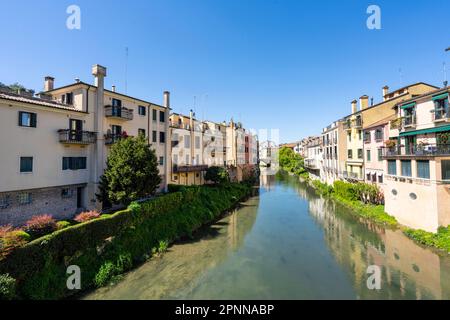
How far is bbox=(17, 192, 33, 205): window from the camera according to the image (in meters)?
16.0

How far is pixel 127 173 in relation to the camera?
1870cm

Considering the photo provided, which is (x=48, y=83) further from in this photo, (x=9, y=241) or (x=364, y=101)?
(x=364, y=101)

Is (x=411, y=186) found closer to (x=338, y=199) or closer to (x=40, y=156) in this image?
(x=338, y=199)

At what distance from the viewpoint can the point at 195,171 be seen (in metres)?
37.0

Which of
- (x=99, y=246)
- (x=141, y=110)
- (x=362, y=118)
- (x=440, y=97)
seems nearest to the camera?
(x=99, y=246)

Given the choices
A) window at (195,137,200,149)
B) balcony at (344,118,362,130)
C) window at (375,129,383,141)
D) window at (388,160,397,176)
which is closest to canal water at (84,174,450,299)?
window at (388,160,397,176)

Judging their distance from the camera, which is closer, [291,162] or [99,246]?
[99,246]

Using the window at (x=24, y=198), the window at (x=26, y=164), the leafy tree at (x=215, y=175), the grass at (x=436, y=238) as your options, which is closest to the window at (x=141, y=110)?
the window at (x=26, y=164)

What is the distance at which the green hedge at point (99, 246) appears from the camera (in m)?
11.3

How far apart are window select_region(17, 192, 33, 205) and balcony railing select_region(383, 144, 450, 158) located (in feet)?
105

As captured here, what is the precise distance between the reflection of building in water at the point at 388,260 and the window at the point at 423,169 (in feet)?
18.6

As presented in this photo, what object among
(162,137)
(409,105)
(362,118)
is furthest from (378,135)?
(162,137)

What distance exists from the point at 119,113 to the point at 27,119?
302 inches

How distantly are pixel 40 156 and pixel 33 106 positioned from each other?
3728mm
